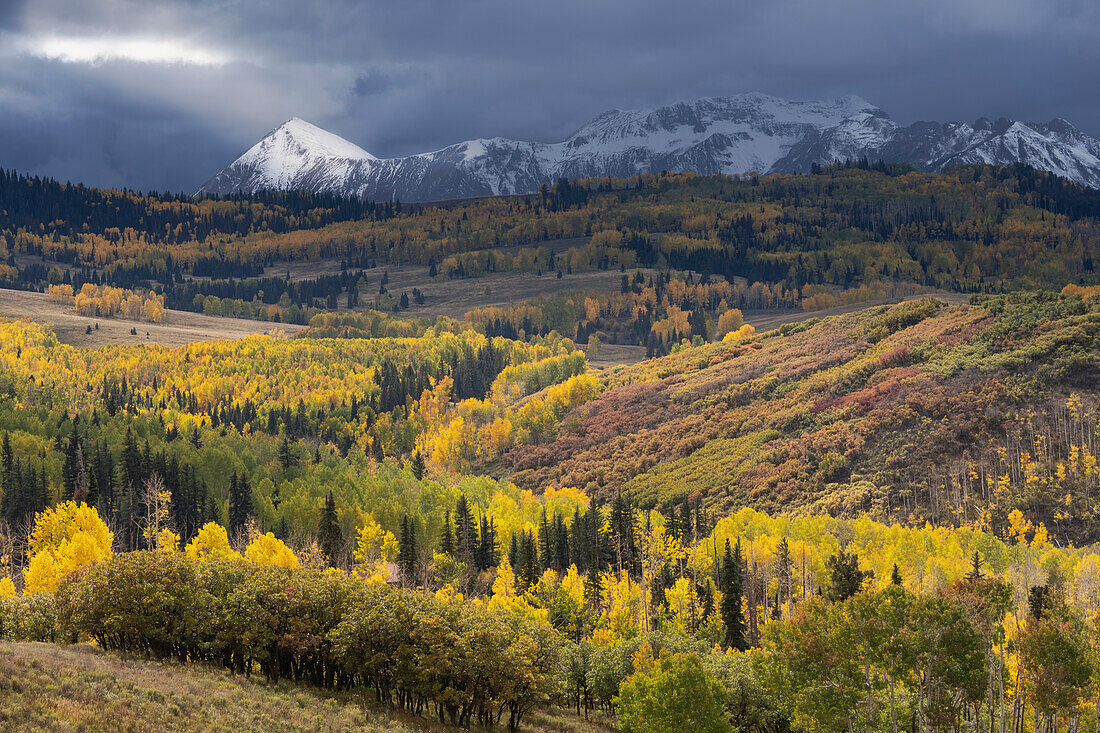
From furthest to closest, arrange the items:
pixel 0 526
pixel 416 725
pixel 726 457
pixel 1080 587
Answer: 1. pixel 726 457
2. pixel 0 526
3. pixel 1080 587
4. pixel 416 725

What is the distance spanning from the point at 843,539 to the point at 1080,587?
29267mm

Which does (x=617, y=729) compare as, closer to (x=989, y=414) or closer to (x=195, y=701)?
(x=195, y=701)

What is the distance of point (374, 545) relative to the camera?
13825 centimetres

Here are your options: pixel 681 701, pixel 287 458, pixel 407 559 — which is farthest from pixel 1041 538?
pixel 287 458

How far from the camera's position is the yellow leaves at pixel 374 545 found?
130 m

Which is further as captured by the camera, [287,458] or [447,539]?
[287,458]

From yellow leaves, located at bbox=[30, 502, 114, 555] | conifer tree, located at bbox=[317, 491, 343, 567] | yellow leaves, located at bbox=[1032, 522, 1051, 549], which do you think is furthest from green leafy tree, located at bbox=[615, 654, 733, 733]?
yellow leaves, located at bbox=[1032, 522, 1051, 549]

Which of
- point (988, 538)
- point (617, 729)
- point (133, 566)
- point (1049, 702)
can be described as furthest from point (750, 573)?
point (133, 566)

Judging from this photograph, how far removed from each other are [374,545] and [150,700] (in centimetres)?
8796

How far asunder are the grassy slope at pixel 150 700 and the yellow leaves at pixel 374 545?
2544 inches

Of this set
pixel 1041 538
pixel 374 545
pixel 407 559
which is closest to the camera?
pixel 407 559

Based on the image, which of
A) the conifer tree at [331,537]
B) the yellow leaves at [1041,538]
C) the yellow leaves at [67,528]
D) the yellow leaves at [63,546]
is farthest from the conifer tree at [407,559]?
the yellow leaves at [1041,538]

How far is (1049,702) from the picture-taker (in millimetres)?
56938

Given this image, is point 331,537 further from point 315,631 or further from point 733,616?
point 315,631
